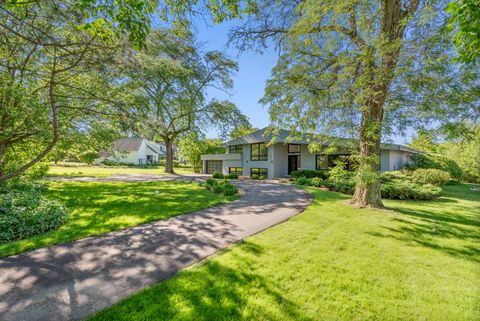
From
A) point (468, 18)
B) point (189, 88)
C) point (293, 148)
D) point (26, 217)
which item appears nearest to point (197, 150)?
point (189, 88)

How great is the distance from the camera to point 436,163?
67.4 ft

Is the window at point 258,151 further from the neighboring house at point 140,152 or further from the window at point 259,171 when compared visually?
the neighboring house at point 140,152

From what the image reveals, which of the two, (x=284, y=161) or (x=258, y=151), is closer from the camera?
(x=284, y=161)

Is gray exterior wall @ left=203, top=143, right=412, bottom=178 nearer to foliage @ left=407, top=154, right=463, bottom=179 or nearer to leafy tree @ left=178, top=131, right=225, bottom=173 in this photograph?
foliage @ left=407, top=154, right=463, bottom=179

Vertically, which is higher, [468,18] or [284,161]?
[468,18]

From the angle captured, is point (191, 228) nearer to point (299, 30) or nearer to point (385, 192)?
point (299, 30)

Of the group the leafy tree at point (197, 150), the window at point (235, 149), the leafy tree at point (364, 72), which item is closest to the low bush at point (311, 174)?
the window at point (235, 149)

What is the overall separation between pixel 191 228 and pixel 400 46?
7315 mm

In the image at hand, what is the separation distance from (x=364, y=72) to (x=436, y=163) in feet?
70.8

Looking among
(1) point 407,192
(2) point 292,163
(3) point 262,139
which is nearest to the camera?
(1) point 407,192

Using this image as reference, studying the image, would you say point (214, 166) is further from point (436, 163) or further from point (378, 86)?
point (436, 163)

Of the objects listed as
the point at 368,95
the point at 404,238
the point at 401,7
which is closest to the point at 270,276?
the point at 404,238

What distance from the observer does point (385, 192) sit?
11609 millimetres

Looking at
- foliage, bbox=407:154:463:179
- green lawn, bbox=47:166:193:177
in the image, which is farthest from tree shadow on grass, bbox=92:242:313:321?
foliage, bbox=407:154:463:179
